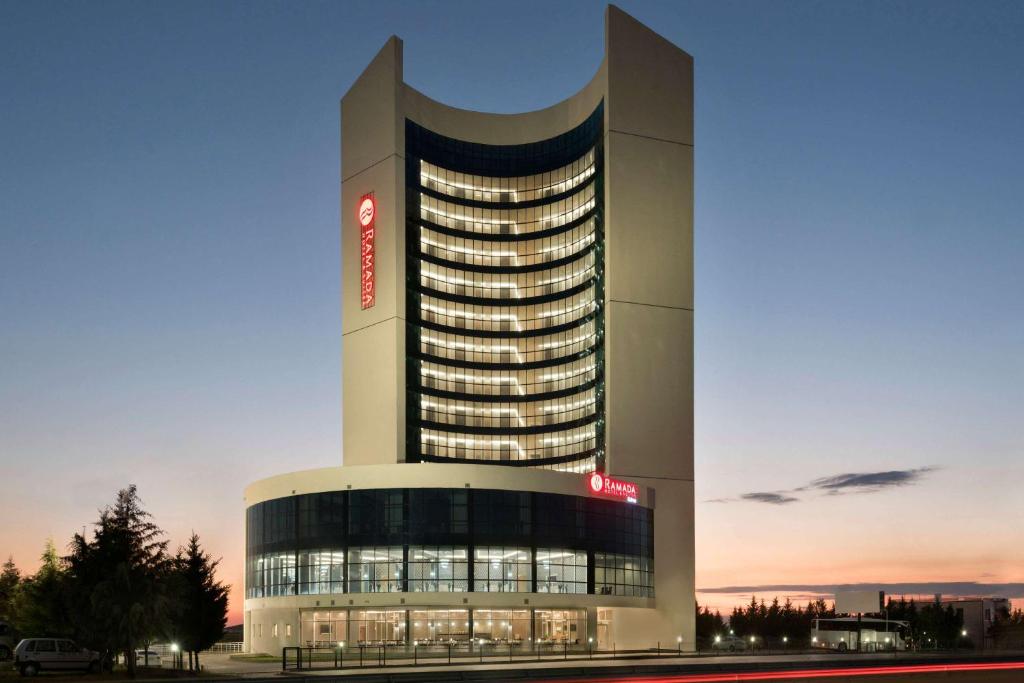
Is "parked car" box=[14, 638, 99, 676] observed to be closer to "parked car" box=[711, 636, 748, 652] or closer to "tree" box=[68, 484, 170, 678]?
"tree" box=[68, 484, 170, 678]

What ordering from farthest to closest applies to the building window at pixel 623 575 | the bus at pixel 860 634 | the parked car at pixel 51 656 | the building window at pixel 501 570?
the bus at pixel 860 634 → the building window at pixel 623 575 → the building window at pixel 501 570 → the parked car at pixel 51 656

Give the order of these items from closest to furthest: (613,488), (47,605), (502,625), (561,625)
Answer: (47,605) → (502,625) → (561,625) → (613,488)

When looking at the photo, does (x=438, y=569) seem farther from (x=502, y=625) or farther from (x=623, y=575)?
(x=623, y=575)

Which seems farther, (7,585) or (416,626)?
(7,585)

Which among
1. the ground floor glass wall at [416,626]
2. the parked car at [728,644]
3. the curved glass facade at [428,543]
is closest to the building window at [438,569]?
the curved glass facade at [428,543]

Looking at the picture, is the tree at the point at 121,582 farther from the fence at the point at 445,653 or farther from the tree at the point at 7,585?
the tree at the point at 7,585

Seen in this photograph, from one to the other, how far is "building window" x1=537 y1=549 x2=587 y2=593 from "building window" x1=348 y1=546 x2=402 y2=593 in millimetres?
14245

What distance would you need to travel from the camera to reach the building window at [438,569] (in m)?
102

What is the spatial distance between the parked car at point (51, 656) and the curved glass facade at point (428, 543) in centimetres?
4674

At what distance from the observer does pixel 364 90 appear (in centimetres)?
14562

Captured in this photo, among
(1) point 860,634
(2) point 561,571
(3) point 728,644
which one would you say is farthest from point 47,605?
(1) point 860,634

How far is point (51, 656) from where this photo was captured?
54.5 meters

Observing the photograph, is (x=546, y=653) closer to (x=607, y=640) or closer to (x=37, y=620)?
(x=607, y=640)

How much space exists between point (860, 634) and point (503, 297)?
217 ft
